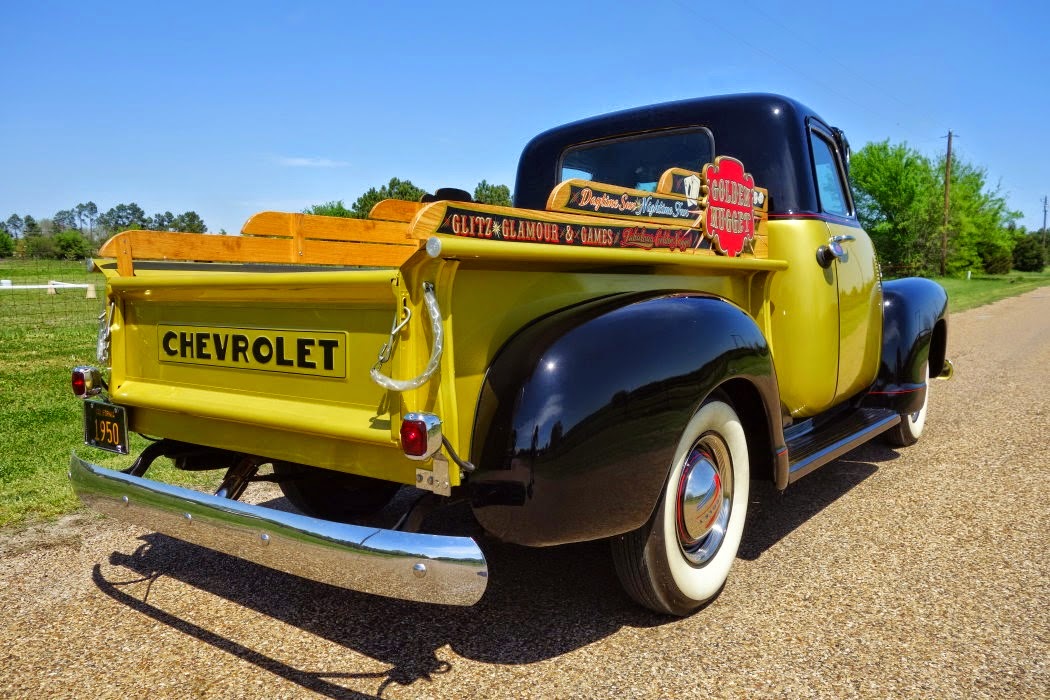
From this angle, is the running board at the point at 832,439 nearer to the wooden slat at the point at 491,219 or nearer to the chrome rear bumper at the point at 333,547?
the wooden slat at the point at 491,219

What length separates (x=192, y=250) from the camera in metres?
3.07

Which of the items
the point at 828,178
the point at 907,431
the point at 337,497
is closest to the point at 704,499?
the point at 337,497

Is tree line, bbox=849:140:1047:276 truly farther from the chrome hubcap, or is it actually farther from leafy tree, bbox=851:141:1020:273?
the chrome hubcap

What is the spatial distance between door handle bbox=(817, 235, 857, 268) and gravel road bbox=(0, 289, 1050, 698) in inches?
49.0

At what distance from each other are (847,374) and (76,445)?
467 centimetres

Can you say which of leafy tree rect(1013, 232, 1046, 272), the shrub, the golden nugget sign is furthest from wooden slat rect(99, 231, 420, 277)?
leafy tree rect(1013, 232, 1046, 272)

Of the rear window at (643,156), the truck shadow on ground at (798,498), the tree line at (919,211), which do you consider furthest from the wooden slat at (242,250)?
the tree line at (919,211)

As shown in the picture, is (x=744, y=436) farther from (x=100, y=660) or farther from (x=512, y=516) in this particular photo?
(x=100, y=660)

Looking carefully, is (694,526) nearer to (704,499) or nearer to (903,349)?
(704,499)

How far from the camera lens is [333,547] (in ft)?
6.41

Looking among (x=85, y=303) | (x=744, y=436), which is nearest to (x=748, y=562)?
(x=744, y=436)

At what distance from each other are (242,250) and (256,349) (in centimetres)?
87

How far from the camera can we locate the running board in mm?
3121

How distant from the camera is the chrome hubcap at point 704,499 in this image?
256 cm
